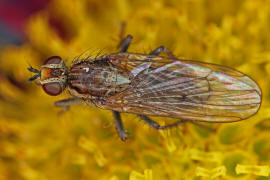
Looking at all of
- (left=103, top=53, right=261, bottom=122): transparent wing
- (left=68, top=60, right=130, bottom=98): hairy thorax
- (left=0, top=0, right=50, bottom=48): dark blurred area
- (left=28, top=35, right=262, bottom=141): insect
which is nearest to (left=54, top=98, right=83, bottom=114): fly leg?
(left=28, top=35, right=262, bottom=141): insect

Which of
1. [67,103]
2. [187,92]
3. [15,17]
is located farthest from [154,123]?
[15,17]

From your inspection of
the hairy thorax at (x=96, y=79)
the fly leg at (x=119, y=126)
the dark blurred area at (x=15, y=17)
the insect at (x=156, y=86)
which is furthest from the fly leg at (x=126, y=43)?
the dark blurred area at (x=15, y=17)

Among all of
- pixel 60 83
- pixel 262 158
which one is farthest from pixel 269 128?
pixel 60 83

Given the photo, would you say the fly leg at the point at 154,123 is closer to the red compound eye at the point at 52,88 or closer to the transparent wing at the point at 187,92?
the transparent wing at the point at 187,92

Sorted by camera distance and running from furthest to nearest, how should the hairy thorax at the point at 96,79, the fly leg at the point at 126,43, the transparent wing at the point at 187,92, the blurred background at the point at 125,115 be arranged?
the fly leg at the point at 126,43 → the blurred background at the point at 125,115 → the hairy thorax at the point at 96,79 → the transparent wing at the point at 187,92

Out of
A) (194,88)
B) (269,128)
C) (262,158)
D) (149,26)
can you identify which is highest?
(149,26)

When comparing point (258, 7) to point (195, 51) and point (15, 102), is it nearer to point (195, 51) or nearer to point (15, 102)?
point (195, 51)

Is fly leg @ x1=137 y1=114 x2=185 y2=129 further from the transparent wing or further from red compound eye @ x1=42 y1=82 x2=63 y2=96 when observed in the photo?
red compound eye @ x1=42 y1=82 x2=63 y2=96
